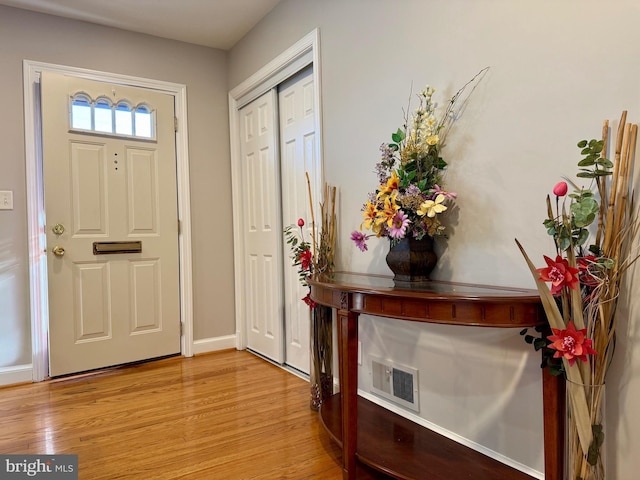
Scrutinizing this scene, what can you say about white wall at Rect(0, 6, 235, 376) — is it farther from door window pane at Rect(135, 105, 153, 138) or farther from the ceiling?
door window pane at Rect(135, 105, 153, 138)

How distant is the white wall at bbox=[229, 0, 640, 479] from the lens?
1.20 m

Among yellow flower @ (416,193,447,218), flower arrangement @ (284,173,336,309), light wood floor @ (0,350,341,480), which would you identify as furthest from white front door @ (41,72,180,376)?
yellow flower @ (416,193,447,218)

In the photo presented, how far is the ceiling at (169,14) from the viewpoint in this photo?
271 cm

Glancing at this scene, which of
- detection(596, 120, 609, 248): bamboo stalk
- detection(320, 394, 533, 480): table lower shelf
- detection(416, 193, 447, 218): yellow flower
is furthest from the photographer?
detection(416, 193, 447, 218): yellow flower

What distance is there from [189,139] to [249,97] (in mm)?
597

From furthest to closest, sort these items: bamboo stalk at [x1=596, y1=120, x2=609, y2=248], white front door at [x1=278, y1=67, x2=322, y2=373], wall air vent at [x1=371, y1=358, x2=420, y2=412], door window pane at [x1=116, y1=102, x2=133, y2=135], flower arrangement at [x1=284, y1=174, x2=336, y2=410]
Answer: door window pane at [x1=116, y1=102, x2=133, y2=135] < white front door at [x1=278, y1=67, x2=322, y2=373] < flower arrangement at [x1=284, y1=174, x2=336, y2=410] < wall air vent at [x1=371, y1=358, x2=420, y2=412] < bamboo stalk at [x1=596, y1=120, x2=609, y2=248]

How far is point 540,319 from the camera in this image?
1178mm

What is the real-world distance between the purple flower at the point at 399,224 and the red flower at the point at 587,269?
60 centimetres

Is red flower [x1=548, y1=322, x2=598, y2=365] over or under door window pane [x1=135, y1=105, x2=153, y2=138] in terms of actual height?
under

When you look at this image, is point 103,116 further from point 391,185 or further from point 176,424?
point 391,185

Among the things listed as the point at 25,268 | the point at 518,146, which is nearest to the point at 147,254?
the point at 25,268

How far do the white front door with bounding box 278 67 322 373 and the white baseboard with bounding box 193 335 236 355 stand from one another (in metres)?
0.75

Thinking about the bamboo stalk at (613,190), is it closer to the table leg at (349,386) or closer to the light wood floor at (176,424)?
the table leg at (349,386)

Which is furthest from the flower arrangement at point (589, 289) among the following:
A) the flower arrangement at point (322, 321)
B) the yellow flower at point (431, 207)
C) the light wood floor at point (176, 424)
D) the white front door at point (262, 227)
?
the white front door at point (262, 227)
